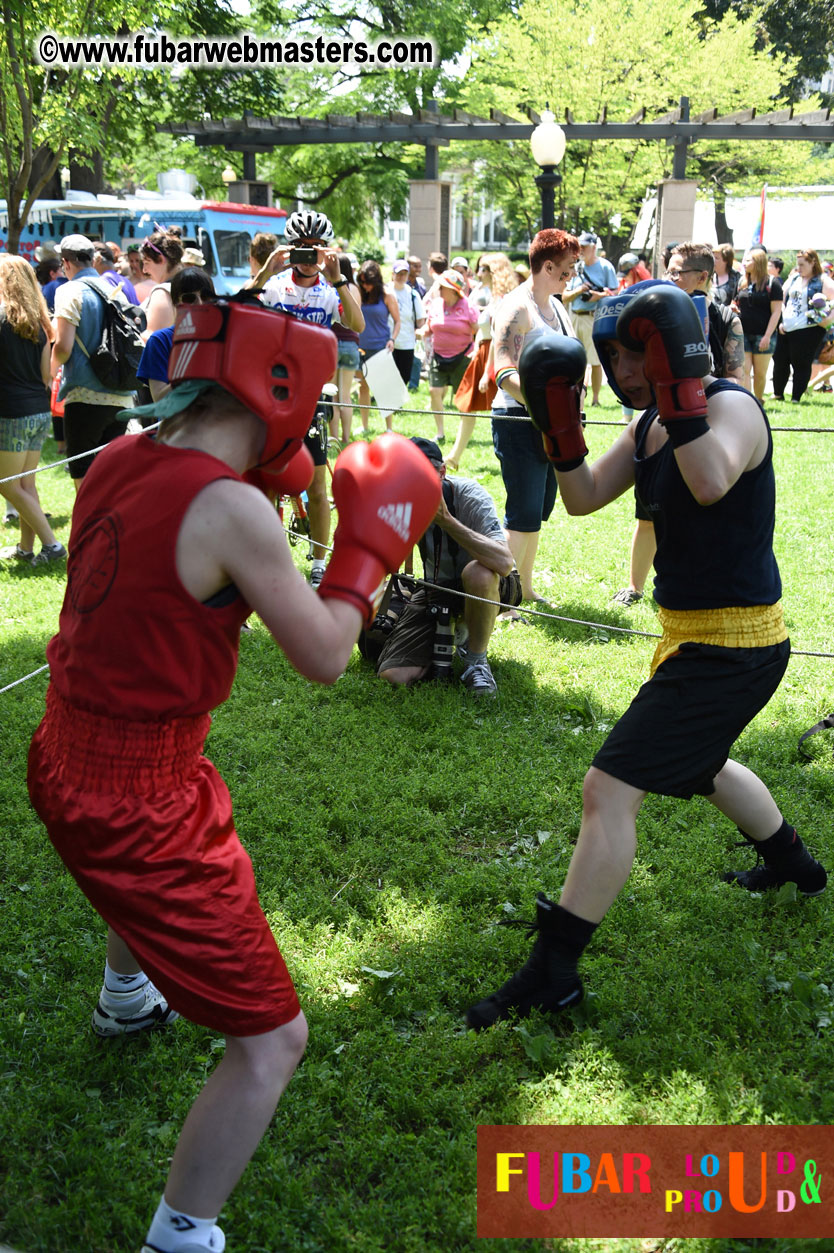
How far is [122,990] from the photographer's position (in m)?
2.65

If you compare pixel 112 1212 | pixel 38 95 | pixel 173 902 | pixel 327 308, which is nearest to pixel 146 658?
pixel 173 902

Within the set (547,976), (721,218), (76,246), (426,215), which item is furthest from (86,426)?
(721,218)

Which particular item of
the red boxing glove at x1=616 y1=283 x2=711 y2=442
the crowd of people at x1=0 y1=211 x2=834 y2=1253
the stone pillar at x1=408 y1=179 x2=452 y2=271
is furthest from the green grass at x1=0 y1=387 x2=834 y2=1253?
the stone pillar at x1=408 y1=179 x2=452 y2=271

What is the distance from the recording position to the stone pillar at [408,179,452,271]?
20.0 m

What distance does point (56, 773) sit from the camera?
195 cm

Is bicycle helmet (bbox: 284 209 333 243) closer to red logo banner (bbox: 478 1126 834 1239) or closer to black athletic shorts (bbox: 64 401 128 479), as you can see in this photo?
black athletic shorts (bbox: 64 401 128 479)

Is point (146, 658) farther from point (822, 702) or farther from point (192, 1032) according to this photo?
point (822, 702)

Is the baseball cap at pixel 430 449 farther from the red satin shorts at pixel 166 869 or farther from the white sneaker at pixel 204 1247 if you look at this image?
the white sneaker at pixel 204 1247

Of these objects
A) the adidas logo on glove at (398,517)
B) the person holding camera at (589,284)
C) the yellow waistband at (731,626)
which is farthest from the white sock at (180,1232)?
the person holding camera at (589,284)

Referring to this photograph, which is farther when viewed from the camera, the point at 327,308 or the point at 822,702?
the point at 327,308

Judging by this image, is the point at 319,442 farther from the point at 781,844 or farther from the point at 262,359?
the point at 262,359

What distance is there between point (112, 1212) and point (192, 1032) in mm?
599

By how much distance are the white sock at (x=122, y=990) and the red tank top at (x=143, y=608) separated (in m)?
1.07

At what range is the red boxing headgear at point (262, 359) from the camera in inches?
70.9
